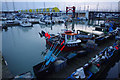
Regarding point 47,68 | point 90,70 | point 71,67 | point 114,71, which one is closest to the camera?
point 47,68

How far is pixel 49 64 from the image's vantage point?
827 cm

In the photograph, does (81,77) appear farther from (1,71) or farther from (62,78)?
(1,71)

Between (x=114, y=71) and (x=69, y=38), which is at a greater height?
(x=69, y=38)

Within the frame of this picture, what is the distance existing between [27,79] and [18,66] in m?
5.39

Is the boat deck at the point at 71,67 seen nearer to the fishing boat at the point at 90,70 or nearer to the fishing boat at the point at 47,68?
the fishing boat at the point at 47,68

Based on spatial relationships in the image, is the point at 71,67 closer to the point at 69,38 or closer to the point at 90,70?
the point at 90,70

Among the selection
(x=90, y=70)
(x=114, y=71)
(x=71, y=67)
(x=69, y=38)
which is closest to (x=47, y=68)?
(x=71, y=67)

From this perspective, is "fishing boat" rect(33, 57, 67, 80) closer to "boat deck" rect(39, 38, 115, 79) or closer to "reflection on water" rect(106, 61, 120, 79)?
"boat deck" rect(39, 38, 115, 79)

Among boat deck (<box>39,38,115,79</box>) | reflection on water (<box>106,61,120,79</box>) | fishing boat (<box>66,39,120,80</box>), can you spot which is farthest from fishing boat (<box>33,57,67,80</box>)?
reflection on water (<box>106,61,120,79</box>)

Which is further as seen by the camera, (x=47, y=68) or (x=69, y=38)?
(x=69, y=38)

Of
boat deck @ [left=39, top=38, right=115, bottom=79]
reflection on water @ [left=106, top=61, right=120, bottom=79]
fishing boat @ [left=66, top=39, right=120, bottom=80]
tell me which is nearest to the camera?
fishing boat @ [left=66, top=39, right=120, bottom=80]

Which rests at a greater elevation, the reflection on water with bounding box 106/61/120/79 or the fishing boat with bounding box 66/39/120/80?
the fishing boat with bounding box 66/39/120/80

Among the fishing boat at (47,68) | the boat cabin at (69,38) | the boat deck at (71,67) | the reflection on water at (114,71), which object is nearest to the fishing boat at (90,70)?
the boat deck at (71,67)

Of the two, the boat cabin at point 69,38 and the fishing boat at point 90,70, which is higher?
the boat cabin at point 69,38
